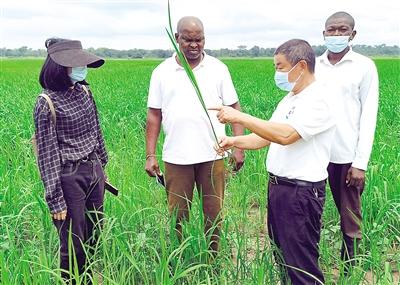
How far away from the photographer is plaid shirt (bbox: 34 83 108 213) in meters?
2.47

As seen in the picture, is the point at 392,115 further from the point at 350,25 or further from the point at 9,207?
the point at 9,207

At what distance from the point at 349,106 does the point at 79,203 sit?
1.67m

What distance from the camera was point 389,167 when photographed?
4199mm

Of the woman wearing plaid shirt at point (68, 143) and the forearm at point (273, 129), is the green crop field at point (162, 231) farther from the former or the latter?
the forearm at point (273, 129)

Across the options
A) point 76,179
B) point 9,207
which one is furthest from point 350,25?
point 9,207

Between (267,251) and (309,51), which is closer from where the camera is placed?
(309,51)

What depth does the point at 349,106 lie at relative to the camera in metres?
2.90

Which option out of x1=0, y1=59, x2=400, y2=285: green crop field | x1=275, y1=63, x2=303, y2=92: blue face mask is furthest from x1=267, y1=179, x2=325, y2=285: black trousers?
x1=275, y1=63, x2=303, y2=92: blue face mask

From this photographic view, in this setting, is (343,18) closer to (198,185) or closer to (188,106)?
(188,106)

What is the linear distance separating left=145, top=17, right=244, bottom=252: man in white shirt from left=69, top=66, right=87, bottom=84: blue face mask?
2.01 feet

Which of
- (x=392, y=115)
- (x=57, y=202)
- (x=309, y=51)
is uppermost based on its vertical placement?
(x=309, y=51)

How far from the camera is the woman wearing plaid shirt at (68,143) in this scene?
2486 millimetres

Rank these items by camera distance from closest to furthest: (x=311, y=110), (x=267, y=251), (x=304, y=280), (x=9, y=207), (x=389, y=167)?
(x=311, y=110) < (x=304, y=280) < (x=267, y=251) < (x=9, y=207) < (x=389, y=167)

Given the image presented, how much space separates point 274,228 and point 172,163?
33.5 inches
